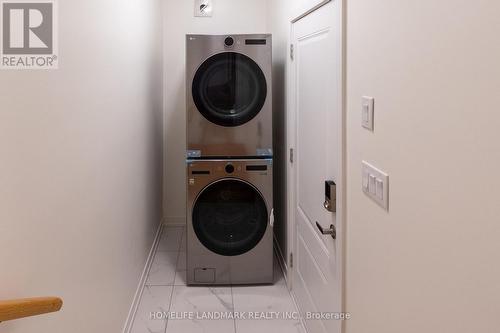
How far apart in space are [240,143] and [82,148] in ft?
5.45

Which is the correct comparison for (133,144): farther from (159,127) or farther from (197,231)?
(159,127)

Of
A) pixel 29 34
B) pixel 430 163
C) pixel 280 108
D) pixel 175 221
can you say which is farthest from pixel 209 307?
pixel 430 163

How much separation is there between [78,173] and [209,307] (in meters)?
1.68

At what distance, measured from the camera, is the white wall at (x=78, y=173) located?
122 cm

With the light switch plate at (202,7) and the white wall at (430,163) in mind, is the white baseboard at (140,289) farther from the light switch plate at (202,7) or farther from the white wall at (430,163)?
the light switch plate at (202,7)

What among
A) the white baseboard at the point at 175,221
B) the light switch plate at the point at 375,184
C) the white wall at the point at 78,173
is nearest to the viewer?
the white wall at the point at 78,173

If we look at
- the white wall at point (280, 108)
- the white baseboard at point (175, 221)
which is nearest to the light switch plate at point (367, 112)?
the white wall at point (280, 108)

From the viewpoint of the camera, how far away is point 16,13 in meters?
1.34

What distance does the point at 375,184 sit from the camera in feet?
5.10

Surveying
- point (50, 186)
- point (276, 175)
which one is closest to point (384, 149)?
point (50, 186)

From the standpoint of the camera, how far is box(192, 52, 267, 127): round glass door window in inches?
130

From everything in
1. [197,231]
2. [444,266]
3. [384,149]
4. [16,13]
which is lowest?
[197,231]

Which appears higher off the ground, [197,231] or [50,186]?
[50,186]

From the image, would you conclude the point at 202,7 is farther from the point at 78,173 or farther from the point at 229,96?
the point at 78,173
